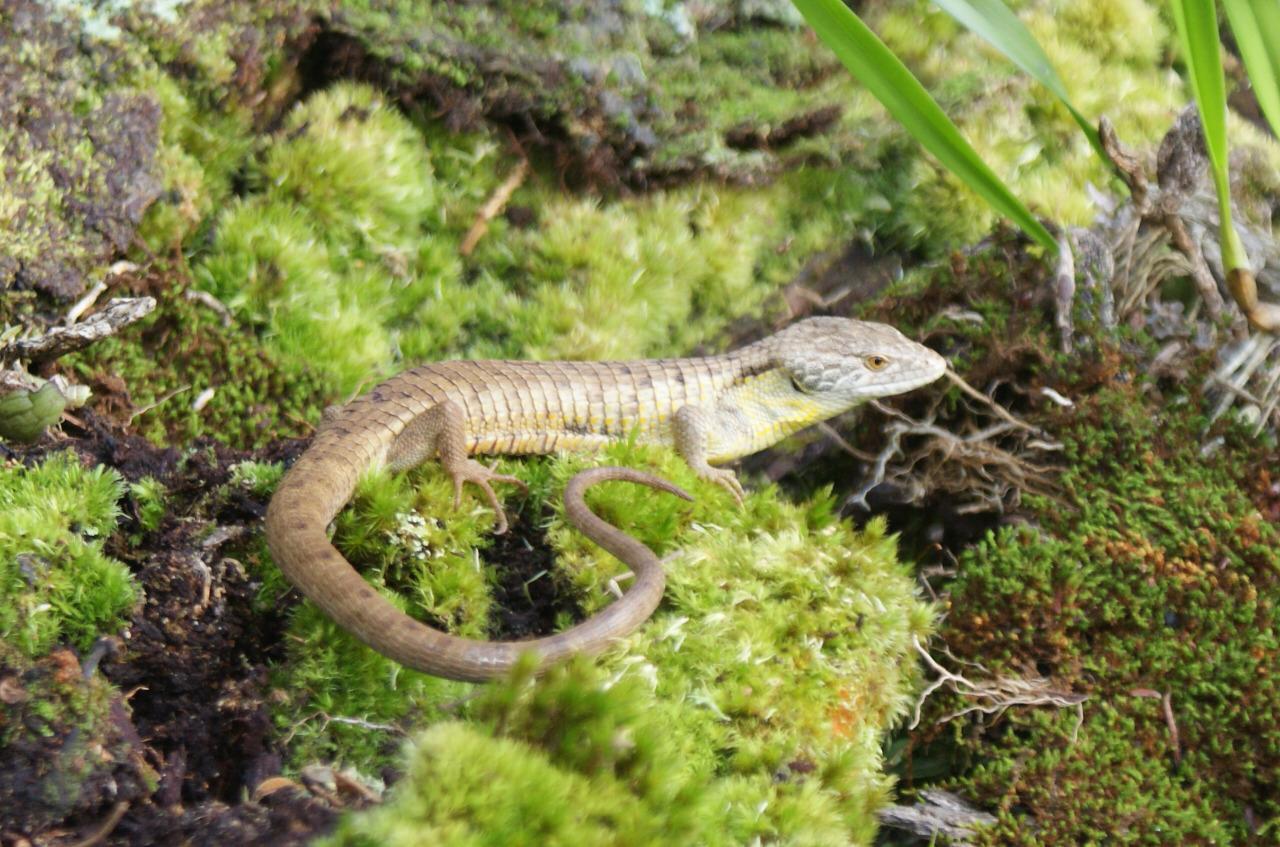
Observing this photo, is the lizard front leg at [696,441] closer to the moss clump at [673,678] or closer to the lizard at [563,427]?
the lizard at [563,427]

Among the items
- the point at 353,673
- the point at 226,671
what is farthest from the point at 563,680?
the point at 226,671

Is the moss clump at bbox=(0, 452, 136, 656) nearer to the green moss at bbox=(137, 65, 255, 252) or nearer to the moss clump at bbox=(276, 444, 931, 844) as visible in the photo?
the moss clump at bbox=(276, 444, 931, 844)

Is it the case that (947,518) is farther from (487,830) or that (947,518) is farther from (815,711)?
(487,830)

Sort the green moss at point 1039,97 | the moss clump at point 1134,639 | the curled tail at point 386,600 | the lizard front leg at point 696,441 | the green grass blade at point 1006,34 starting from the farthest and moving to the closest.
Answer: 1. the green moss at point 1039,97
2. the lizard front leg at point 696,441
3. the green grass blade at point 1006,34
4. the moss clump at point 1134,639
5. the curled tail at point 386,600

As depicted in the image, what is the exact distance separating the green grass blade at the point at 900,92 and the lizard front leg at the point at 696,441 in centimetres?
134

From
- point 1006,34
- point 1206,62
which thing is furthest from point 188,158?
point 1206,62

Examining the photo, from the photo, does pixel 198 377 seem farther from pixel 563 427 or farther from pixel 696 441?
pixel 696 441

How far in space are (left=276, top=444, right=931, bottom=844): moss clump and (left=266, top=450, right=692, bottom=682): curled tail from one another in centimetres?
9

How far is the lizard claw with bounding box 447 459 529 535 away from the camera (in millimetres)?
3449

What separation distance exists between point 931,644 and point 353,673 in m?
1.89

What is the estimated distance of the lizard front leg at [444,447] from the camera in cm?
358

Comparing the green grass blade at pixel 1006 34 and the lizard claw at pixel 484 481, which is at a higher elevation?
the green grass blade at pixel 1006 34

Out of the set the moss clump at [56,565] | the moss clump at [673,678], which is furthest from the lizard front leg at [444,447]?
the moss clump at [56,565]

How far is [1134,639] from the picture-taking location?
3.38 meters
